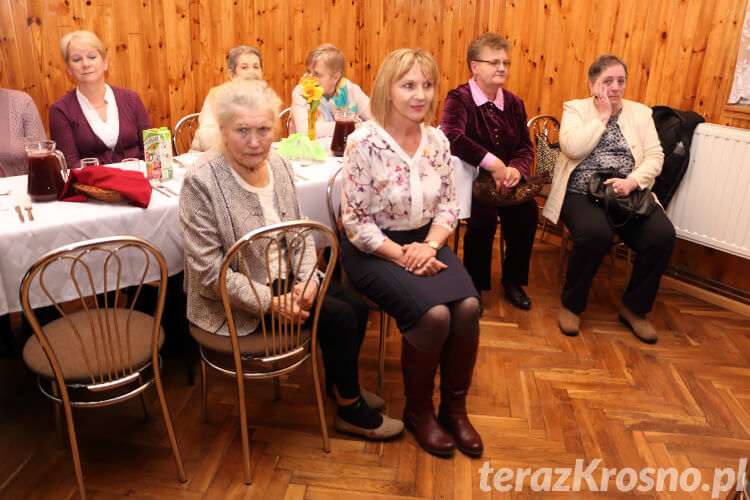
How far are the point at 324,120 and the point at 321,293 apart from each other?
1.80m

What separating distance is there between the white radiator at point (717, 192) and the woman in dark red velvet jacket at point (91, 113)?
284 centimetres

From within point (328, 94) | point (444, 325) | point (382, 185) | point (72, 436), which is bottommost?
point (72, 436)

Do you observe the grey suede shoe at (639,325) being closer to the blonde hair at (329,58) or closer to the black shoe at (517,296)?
the black shoe at (517,296)

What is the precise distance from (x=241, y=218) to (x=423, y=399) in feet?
2.82

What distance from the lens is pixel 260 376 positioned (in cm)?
176

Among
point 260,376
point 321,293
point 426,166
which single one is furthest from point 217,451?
point 426,166

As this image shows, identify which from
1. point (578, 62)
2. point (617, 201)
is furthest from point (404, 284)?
point (578, 62)

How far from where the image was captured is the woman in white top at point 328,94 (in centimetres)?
304

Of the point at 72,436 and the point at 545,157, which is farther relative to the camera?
the point at 545,157

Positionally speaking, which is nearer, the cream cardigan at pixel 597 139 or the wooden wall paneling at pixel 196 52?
the cream cardigan at pixel 597 139

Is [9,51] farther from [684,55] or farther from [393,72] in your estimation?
[684,55]

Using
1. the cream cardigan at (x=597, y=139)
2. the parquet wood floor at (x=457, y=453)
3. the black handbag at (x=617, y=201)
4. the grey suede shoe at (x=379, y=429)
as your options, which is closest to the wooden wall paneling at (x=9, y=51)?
the parquet wood floor at (x=457, y=453)

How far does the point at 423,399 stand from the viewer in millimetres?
2021

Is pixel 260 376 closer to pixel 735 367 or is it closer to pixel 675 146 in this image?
pixel 735 367
